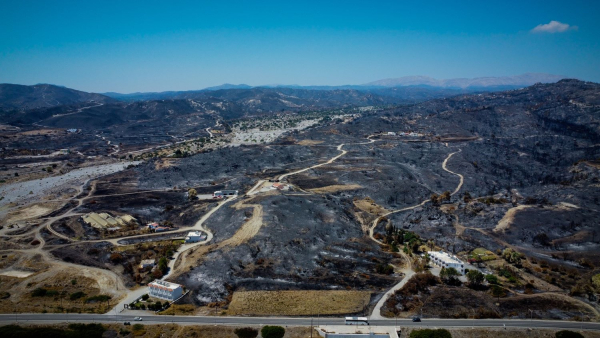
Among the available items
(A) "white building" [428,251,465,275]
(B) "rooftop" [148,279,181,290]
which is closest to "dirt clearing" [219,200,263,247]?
(B) "rooftop" [148,279,181,290]

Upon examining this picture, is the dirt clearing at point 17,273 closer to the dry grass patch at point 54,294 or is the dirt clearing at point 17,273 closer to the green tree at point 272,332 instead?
the dry grass patch at point 54,294

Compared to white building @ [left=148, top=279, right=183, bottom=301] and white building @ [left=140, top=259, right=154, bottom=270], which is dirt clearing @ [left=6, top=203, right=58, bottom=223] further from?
white building @ [left=148, top=279, right=183, bottom=301]

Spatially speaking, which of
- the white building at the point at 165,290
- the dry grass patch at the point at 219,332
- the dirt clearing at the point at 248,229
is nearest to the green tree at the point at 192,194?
the dirt clearing at the point at 248,229

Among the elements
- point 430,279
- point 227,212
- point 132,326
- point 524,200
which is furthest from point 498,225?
point 132,326

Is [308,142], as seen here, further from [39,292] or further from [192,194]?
[39,292]

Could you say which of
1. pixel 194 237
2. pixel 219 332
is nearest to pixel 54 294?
pixel 194 237

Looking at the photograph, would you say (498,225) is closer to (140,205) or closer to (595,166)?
(595,166)
